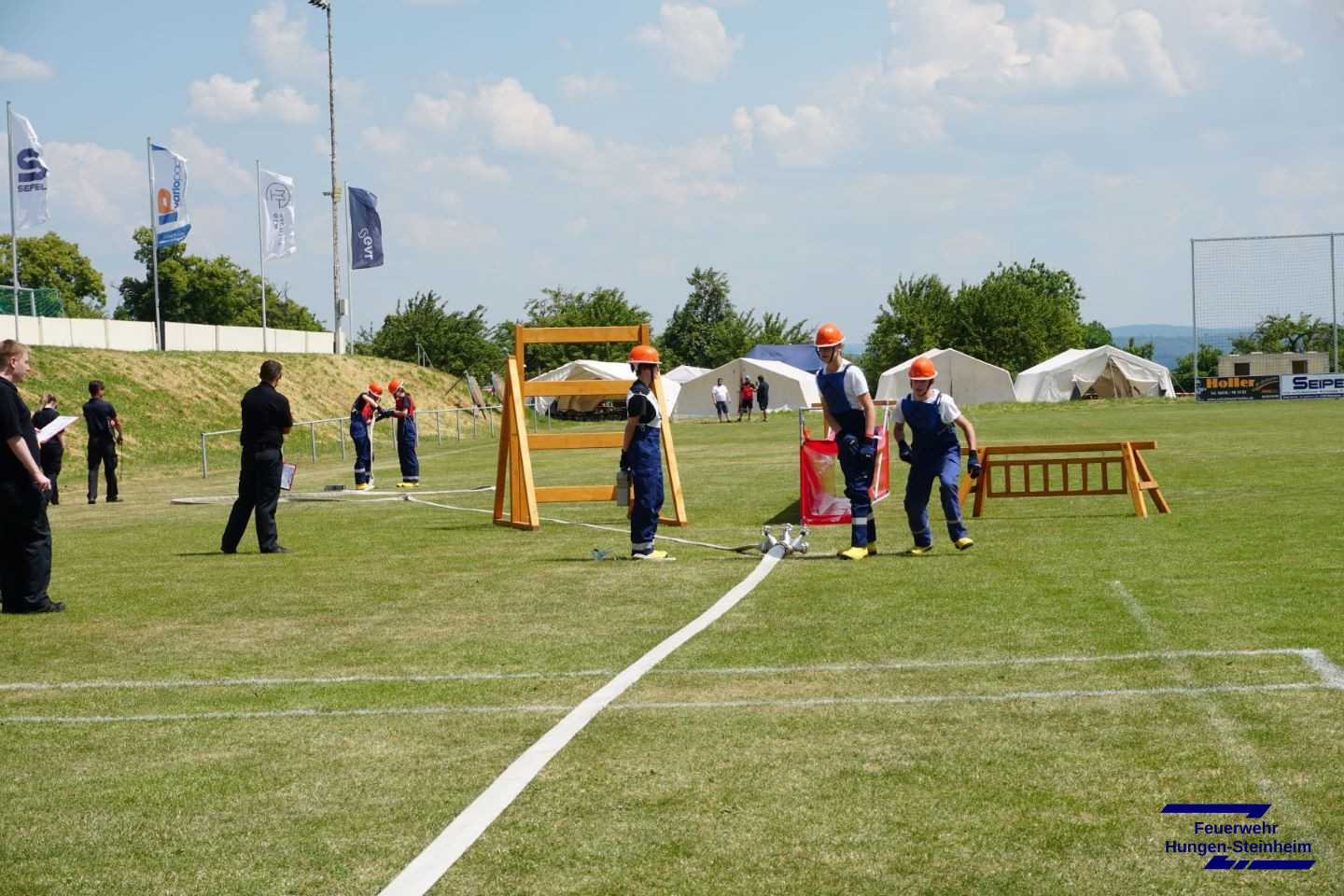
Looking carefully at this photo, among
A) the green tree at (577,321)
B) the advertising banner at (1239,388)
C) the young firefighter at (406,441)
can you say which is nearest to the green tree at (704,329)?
the green tree at (577,321)

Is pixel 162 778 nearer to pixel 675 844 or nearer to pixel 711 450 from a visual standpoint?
pixel 675 844

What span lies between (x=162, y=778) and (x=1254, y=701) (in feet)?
14.8

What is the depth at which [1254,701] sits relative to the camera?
6.32 m

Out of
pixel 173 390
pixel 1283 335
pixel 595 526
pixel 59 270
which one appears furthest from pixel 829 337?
pixel 1283 335

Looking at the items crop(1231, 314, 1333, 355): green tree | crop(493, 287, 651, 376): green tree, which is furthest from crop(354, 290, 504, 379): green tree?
crop(1231, 314, 1333, 355): green tree

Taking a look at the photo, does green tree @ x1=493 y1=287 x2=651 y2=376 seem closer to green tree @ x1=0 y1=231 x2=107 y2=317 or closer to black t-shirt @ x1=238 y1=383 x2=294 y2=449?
green tree @ x1=0 y1=231 x2=107 y2=317

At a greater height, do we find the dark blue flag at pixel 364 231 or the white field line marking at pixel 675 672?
the dark blue flag at pixel 364 231

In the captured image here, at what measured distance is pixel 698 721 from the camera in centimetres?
641

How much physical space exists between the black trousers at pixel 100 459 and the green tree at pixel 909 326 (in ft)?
271

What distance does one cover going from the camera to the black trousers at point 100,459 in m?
24.5

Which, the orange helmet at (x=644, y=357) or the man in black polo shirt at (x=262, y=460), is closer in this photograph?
the orange helmet at (x=644, y=357)

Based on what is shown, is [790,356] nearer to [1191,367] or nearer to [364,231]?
[364,231]

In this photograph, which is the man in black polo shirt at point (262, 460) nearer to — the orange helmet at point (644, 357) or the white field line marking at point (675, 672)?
the orange helmet at point (644, 357)

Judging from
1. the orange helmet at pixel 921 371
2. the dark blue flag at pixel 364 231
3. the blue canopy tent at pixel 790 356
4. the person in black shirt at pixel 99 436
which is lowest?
the person in black shirt at pixel 99 436
